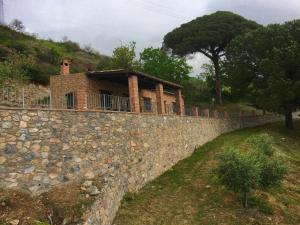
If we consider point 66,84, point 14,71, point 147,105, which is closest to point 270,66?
point 147,105

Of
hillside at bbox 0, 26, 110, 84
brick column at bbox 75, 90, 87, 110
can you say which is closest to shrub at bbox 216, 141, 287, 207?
brick column at bbox 75, 90, 87, 110

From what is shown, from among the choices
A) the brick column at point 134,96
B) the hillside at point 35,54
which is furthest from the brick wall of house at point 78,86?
the hillside at point 35,54

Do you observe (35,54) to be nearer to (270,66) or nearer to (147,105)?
(147,105)

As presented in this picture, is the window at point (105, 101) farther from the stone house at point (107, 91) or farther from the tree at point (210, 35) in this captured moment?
the tree at point (210, 35)

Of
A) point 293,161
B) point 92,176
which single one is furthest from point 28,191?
point 293,161

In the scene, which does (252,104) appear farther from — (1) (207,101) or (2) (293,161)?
(2) (293,161)

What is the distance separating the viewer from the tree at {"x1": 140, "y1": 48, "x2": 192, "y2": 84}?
36.4 meters

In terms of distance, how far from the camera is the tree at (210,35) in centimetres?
3903

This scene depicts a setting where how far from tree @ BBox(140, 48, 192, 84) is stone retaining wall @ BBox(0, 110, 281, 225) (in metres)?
19.4

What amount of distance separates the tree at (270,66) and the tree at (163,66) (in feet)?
18.4

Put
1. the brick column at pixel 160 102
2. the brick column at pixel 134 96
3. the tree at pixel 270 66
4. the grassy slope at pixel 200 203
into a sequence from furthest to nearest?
1. the tree at pixel 270 66
2. the brick column at pixel 160 102
3. the brick column at pixel 134 96
4. the grassy slope at pixel 200 203

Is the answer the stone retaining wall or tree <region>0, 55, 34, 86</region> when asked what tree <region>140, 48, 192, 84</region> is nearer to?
tree <region>0, 55, 34, 86</region>

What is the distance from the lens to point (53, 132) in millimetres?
11203

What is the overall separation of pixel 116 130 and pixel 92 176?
2.55 meters
